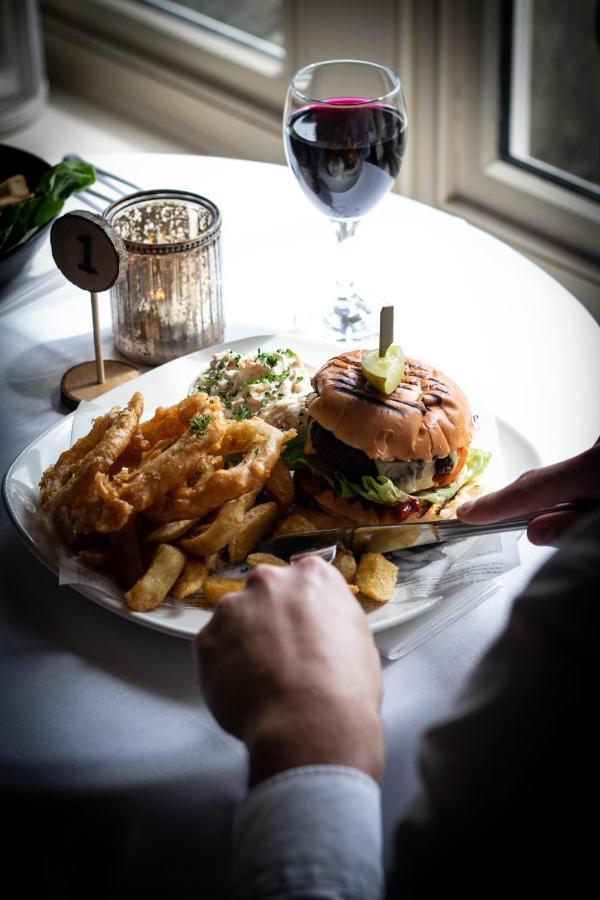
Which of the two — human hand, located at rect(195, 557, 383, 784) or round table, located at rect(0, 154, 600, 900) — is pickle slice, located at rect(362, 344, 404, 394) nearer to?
round table, located at rect(0, 154, 600, 900)

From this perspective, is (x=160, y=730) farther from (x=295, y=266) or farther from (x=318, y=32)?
(x=318, y=32)

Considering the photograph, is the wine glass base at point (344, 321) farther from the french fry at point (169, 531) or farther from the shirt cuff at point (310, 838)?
the shirt cuff at point (310, 838)

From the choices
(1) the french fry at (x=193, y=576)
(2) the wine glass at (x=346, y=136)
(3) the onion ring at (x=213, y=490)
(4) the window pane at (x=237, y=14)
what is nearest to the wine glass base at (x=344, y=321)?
(2) the wine glass at (x=346, y=136)

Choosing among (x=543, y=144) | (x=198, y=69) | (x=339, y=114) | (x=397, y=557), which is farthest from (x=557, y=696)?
(x=198, y=69)

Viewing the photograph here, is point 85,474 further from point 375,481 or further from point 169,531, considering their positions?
point 375,481

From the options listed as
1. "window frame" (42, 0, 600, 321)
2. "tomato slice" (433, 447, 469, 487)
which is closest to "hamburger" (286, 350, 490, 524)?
"tomato slice" (433, 447, 469, 487)
